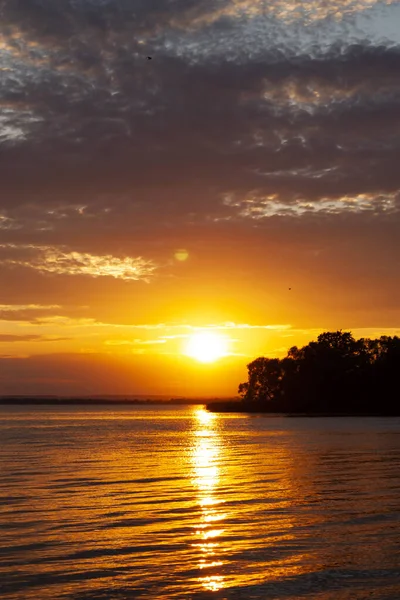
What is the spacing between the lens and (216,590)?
18062 millimetres

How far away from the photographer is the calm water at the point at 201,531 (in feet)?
61.1

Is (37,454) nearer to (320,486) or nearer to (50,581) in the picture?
(320,486)

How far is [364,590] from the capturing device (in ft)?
59.6

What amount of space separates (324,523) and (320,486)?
11.0m

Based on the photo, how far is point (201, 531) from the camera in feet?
83.4

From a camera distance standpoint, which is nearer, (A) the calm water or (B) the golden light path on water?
(A) the calm water

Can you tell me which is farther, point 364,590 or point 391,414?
point 391,414

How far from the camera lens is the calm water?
18625 mm

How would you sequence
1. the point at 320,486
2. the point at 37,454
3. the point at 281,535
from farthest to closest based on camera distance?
the point at 37,454
the point at 320,486
the point at 281,535

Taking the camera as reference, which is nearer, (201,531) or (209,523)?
(201,531)

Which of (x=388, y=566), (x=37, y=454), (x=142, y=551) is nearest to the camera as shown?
(x=388, y=566)

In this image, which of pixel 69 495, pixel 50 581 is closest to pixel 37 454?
pixel 69 495

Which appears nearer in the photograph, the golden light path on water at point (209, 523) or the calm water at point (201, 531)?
the calm water at point (201, 531)

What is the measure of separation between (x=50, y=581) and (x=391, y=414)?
17795 cm
